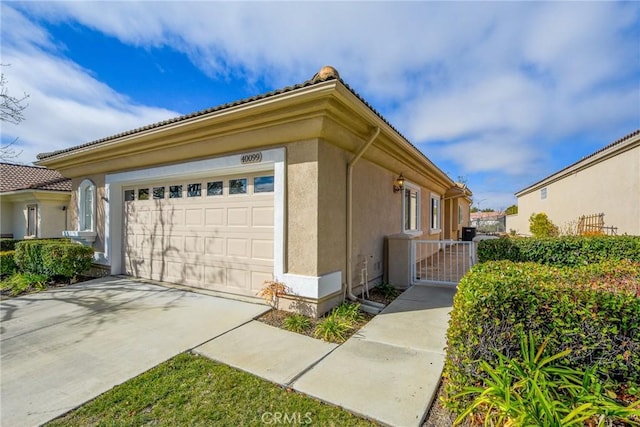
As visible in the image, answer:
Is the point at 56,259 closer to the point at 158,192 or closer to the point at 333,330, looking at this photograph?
the point at 158,192

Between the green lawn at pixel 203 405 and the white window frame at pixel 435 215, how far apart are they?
1134cm

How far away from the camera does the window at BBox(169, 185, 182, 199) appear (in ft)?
24.2

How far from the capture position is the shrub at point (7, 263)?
29.3ft

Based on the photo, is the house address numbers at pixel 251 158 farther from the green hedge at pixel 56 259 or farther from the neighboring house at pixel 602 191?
the neighboring house at pixel 602 191

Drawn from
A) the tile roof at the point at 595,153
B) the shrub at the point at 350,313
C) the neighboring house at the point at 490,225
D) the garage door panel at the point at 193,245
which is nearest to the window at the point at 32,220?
the garage door panel at the point at 193,245

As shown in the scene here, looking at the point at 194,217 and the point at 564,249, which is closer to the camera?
the point at 564,249

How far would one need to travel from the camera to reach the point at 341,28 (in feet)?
A: 20.7

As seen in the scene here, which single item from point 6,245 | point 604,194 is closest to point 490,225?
point 604,194

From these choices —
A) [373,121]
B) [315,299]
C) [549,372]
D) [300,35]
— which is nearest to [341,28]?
[300,35]

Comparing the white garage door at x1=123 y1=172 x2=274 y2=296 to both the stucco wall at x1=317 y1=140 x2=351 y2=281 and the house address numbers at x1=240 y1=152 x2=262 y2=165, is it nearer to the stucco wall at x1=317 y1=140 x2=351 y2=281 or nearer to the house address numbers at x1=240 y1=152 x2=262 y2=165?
the house address numbers at x1=240 y1=152 x2=262 y2=165

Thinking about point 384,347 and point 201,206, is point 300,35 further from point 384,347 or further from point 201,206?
point 384,347

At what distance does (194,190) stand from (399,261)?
5.55m

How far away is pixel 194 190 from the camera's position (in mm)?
7109

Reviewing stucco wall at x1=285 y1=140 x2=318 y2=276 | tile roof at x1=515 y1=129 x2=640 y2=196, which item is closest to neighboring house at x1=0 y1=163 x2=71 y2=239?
stucco wall at x1=285 y1=140 x2=318 y2=276
